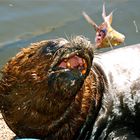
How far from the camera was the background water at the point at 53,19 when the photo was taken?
27.6ft

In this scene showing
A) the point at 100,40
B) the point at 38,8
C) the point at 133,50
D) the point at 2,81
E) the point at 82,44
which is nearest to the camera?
the point at 82,44

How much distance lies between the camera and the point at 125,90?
171 inches

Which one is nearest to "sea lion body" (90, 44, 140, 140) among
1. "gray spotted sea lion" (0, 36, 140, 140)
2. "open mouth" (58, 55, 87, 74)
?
"gray spotted sea lion" (0, 36, 140, 140)

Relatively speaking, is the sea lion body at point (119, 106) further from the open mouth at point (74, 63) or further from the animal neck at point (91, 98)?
the open mouth at point (74, 63)

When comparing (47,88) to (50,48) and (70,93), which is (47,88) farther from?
(50,48)

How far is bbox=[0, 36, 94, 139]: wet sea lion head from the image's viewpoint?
150 inches

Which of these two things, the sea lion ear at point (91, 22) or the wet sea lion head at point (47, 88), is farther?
the sea lion ear at point (91, 22)

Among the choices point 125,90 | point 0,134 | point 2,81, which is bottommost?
point 0,134

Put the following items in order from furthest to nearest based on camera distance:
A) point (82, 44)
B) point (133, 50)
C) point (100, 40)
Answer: point (100, 40), point (133, 50), point (82, 44)

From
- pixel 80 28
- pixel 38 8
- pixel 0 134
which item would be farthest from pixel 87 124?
pixel 38 8

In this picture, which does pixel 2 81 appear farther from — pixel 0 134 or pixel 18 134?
pixel 0 134

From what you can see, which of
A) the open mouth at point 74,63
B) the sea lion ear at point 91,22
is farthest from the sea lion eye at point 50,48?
the sea lion ear at point 91,22

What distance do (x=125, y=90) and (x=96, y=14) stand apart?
4844 millimetres

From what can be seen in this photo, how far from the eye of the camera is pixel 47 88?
3914mm
